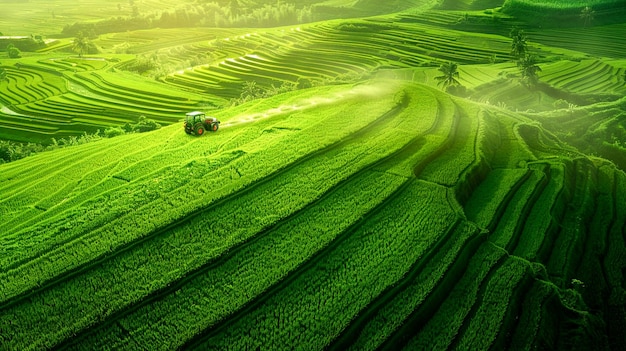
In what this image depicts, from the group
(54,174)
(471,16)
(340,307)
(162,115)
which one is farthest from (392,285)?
(471,16)

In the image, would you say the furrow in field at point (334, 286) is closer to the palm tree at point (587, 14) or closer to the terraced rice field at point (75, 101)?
the terraced rice field at point (75, 101)

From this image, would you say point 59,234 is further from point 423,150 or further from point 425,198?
point 423,150

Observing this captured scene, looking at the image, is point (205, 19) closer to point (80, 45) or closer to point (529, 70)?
point (80, 45)

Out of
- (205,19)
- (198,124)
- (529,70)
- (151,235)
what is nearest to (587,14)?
(529,70)

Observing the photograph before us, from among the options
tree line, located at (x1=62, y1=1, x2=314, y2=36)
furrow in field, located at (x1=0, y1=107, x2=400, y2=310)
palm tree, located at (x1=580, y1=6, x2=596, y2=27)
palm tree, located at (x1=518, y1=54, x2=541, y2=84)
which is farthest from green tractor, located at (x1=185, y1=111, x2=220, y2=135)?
tree line, located at (x1=62, y1=1, x2=314, y2=36)

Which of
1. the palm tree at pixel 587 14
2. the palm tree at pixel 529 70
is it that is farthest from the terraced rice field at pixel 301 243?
the palm tree at pixel 587 14

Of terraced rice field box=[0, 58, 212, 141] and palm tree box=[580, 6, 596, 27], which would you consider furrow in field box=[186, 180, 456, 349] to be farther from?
palm tree box=[580, 6, 596, 27]
